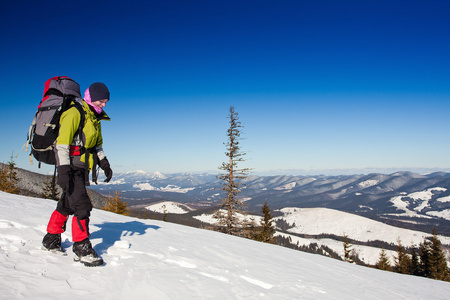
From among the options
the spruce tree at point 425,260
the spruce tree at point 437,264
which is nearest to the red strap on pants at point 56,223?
the spruce tree at point 437,264

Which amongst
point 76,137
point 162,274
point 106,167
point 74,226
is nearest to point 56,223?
point 74,226

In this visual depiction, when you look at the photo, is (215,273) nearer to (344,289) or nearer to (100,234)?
(344,289)

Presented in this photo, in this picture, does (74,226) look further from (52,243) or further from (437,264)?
(437,264)

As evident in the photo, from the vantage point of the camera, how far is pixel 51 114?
4184mm

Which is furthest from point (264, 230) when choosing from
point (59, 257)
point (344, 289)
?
point (59, 257)

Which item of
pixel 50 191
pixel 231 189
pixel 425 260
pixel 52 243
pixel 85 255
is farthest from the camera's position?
pixel 425 260

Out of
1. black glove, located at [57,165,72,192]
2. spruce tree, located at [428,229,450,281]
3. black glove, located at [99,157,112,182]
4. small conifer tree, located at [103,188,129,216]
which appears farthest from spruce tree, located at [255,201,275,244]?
black glove, located at [57,165,72,192]

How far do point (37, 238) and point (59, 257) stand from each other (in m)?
1.11

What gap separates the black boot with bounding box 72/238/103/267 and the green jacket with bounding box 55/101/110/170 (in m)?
1.34

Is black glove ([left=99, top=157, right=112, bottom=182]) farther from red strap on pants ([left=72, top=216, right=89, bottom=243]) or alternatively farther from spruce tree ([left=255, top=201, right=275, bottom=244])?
spruce tree ([left=255, top=201, right=275, bottom=244])

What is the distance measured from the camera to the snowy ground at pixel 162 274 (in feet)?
11.4

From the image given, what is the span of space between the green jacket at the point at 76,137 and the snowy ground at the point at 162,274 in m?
1.65

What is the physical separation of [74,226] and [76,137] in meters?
1.54

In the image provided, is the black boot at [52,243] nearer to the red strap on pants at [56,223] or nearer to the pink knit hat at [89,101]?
the red strap on pants at [56,223]
